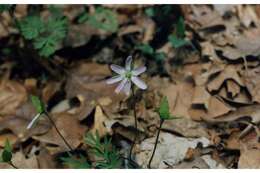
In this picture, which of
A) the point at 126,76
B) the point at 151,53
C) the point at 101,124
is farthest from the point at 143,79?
the point at 126,76

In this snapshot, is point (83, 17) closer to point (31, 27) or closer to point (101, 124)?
point (31, 27)

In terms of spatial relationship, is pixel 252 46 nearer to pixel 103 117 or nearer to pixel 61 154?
pixel 103 117

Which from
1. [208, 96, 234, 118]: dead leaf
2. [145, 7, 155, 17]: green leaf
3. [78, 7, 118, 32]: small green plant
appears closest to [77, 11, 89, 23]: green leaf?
[78, 7, 118, 32]: small green plant

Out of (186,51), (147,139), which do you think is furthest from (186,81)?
(147,139)

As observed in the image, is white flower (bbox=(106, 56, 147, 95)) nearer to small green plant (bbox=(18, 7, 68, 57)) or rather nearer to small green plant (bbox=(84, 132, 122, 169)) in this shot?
small green plant (bbox=(84, 132, 122, 169))

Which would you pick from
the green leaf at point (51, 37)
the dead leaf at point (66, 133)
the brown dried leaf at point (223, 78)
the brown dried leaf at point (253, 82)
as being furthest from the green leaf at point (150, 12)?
the dead leaf at point (66, 133)
